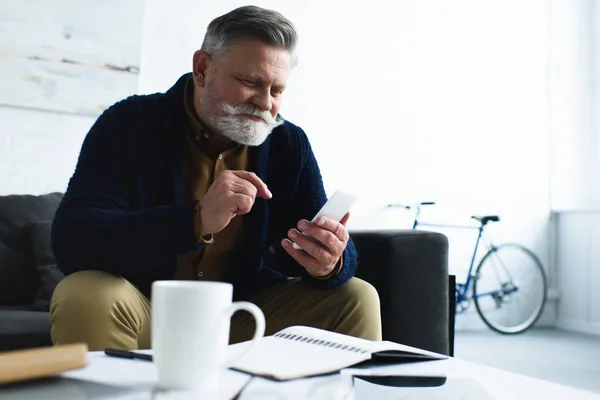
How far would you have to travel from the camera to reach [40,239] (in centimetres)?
→ 215

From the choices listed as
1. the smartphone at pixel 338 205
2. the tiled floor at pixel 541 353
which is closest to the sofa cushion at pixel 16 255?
the smartphone at pixel 338 205

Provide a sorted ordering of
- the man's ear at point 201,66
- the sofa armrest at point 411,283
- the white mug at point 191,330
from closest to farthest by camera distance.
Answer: the white mug at point 191,330
the man's ear at point 201,66
the sofa armrest at point 411,283

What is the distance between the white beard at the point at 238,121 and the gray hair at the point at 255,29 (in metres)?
0.13

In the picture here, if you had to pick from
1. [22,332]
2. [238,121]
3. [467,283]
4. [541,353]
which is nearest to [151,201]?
[238,121]

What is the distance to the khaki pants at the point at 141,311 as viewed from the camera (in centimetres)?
113

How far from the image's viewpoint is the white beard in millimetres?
1479

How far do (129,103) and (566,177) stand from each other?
389 cm

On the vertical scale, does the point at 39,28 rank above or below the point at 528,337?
above

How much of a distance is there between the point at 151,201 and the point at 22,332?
0.60 metres

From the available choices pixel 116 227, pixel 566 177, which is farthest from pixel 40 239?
pixel 566 177

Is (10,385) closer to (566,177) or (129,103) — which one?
(129,103)

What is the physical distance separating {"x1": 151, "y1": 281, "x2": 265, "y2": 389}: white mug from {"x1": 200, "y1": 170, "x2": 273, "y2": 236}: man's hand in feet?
1.60

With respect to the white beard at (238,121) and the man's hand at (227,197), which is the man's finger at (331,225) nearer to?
the man's hand at (227,197)

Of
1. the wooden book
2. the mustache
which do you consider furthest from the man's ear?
the wooden book
